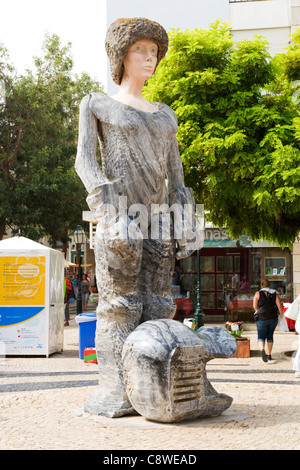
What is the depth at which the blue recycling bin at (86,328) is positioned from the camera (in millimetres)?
12508

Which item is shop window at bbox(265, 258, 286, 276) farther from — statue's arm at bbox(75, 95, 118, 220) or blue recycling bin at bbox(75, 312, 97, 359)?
statue's arm at bbox(75, 95, 118, 220)

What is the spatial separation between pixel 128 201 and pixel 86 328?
7576 millimetres

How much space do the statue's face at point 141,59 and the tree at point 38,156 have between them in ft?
59.9

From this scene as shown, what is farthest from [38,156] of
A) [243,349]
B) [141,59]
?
[141,59]

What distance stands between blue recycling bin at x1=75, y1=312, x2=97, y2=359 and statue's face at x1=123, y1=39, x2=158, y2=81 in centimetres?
744

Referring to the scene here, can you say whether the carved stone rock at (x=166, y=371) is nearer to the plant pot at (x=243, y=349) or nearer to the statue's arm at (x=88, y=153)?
the statue's arm at (x=88, y=153)

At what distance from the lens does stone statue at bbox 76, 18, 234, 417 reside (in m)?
5.41

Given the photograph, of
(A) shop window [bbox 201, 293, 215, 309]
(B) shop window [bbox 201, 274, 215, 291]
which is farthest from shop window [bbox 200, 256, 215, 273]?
(A) shop window [bbox 201, 293, 215, 309]

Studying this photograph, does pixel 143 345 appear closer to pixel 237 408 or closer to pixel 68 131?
pixel 237 408

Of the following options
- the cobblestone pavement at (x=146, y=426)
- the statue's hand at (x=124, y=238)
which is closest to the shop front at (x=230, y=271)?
the cobblestone pavement at (x=146, y=426)

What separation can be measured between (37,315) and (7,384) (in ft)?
11.8

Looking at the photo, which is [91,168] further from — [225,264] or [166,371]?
[225,264]

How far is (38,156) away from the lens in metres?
24.9
